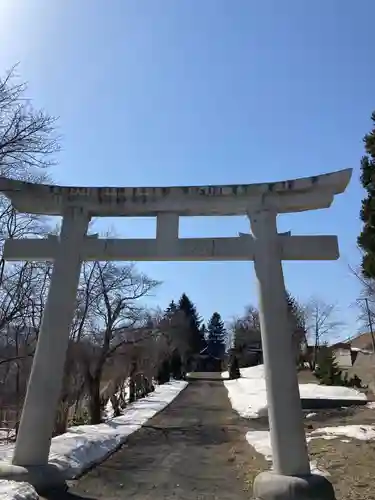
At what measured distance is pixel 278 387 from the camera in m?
7.41

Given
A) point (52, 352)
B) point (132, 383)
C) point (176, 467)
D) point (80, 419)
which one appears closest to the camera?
point (52, 352)

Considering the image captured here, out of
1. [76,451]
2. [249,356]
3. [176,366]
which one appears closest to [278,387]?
[76,451]

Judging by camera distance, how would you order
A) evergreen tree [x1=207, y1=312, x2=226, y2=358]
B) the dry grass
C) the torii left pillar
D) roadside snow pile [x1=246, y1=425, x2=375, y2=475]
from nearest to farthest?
the torii left pillar → the dry grass → roadside snow pile [x1=246, y1=425, x2=375, y2=475] → evergreen tree [x1=207, y1=312, x2=226, y2=358]

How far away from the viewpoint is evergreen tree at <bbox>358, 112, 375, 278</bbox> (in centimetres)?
1141

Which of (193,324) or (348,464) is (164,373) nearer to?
(193,324)

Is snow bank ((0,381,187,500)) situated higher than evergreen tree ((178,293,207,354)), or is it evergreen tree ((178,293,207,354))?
evergreen tree ((178,293,207,354))

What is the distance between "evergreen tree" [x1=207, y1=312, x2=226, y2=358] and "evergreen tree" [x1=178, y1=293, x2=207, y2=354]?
4888 millimetres

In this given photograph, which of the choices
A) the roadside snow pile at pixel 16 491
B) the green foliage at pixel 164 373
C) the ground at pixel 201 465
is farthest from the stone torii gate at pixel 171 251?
the green foliage at pixel 164 373

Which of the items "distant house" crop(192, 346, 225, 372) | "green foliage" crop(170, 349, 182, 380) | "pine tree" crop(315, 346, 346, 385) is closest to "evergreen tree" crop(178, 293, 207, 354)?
"distant house" crop(192, 346, 225, 372)

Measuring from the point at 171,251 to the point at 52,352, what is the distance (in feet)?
8.70

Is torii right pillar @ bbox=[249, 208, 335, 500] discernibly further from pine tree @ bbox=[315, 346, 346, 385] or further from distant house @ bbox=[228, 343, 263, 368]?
distant house @ bbox=[228, 343, 263, 368]

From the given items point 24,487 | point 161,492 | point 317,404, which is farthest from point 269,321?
point 317,404

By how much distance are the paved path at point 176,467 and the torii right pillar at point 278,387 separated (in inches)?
44.7

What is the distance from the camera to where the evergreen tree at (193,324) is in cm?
7744
